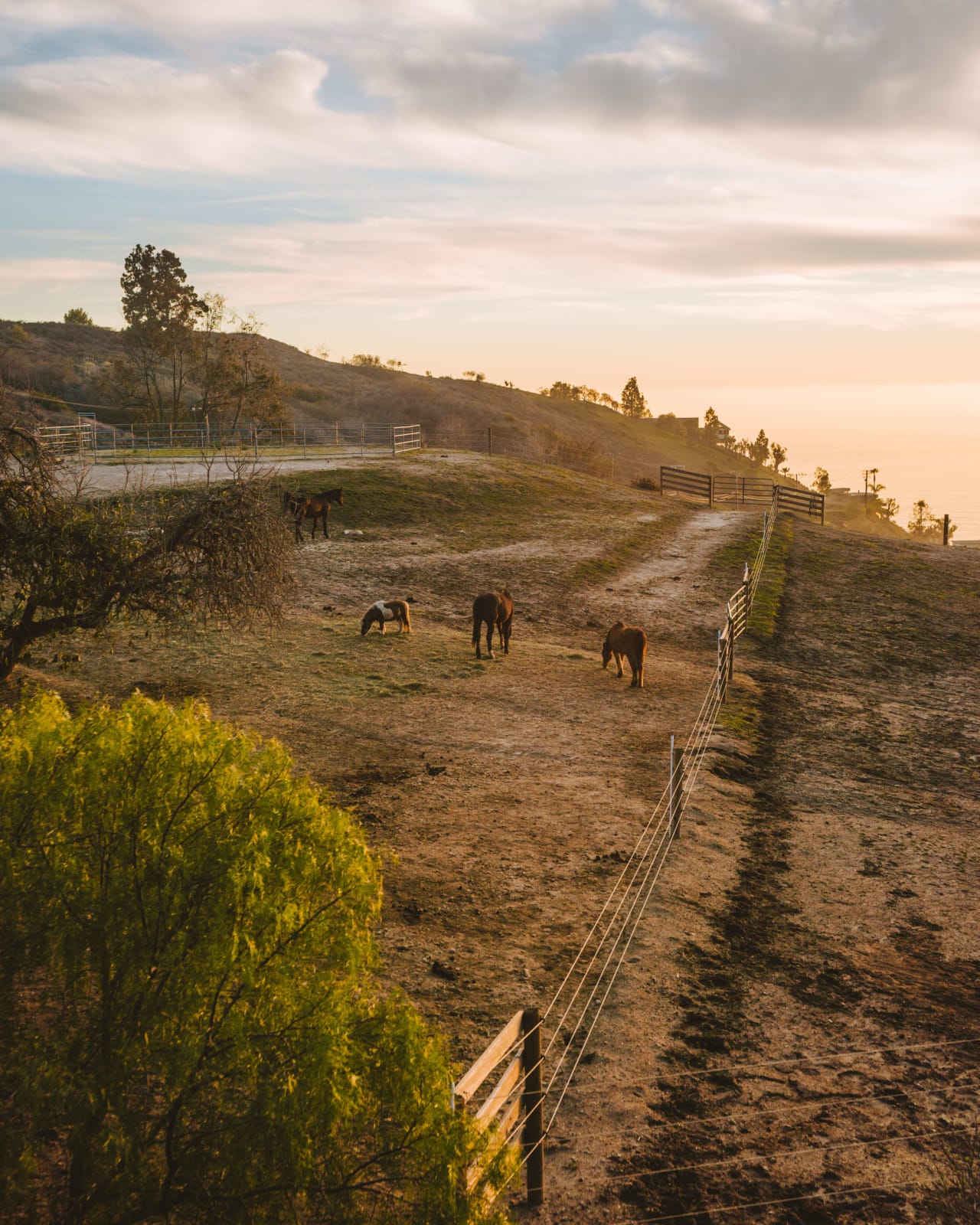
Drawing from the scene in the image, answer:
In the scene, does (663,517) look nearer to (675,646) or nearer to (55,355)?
(675,646)

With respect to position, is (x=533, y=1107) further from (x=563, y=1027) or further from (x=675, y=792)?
(x=675, y=792)

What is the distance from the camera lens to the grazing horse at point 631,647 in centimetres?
1855

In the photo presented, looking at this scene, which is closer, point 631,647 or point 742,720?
point 742,720

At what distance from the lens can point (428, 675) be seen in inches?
729

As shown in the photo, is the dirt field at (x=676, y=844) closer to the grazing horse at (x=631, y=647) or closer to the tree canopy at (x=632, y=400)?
the grazing horse at (x=631, y=647)

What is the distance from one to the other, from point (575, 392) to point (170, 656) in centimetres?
16215

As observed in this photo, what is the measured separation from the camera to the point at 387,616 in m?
21.3

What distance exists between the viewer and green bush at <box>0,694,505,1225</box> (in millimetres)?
4375

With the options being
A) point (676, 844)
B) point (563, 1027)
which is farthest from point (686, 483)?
point (563, 1027)

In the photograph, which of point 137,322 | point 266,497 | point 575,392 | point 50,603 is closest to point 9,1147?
point 50,603

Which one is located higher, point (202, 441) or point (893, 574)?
point (202, 441)

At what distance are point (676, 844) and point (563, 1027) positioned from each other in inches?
168

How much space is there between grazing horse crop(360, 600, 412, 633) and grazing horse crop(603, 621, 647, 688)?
4.96m

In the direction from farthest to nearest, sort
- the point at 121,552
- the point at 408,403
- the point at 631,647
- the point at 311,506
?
the point at 408,403 → the point at 311,506 → the point at 631,647 → the point at 121,552
